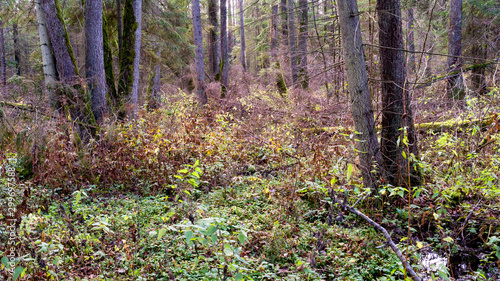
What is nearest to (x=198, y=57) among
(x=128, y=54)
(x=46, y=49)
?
(x=128, y=54)

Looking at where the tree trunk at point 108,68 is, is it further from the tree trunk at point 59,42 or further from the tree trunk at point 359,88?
the tree trunk at point 359,88

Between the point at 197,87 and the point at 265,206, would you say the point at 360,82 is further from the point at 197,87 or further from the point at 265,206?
the point at 197,87

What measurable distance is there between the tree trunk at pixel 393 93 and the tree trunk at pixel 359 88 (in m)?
0.29

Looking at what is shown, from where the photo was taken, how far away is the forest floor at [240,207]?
3217mm

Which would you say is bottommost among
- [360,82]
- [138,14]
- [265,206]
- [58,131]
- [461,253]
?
[461,253]

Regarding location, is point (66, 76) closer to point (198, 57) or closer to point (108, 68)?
point (108, 68)

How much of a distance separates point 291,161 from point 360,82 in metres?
2.37


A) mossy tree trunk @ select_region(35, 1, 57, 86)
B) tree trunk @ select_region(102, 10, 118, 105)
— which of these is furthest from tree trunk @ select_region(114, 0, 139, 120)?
mossy tree trunk @ select_region(35, 1, 57, 86)

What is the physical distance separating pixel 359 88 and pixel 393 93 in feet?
2.04

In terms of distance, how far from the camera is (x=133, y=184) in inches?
229

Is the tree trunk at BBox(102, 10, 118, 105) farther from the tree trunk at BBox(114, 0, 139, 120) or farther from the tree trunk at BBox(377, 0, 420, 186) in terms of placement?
the tree trunk at BBox(377, 0, 420, 186)

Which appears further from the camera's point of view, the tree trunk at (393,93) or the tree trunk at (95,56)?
the tree trunk at (95,56)

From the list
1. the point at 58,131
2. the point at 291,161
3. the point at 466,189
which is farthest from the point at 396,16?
the point at 58,131

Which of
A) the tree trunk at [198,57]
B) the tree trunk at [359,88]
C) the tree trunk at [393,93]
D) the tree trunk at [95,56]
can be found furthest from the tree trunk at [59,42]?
the tree trunk at [393,93]
